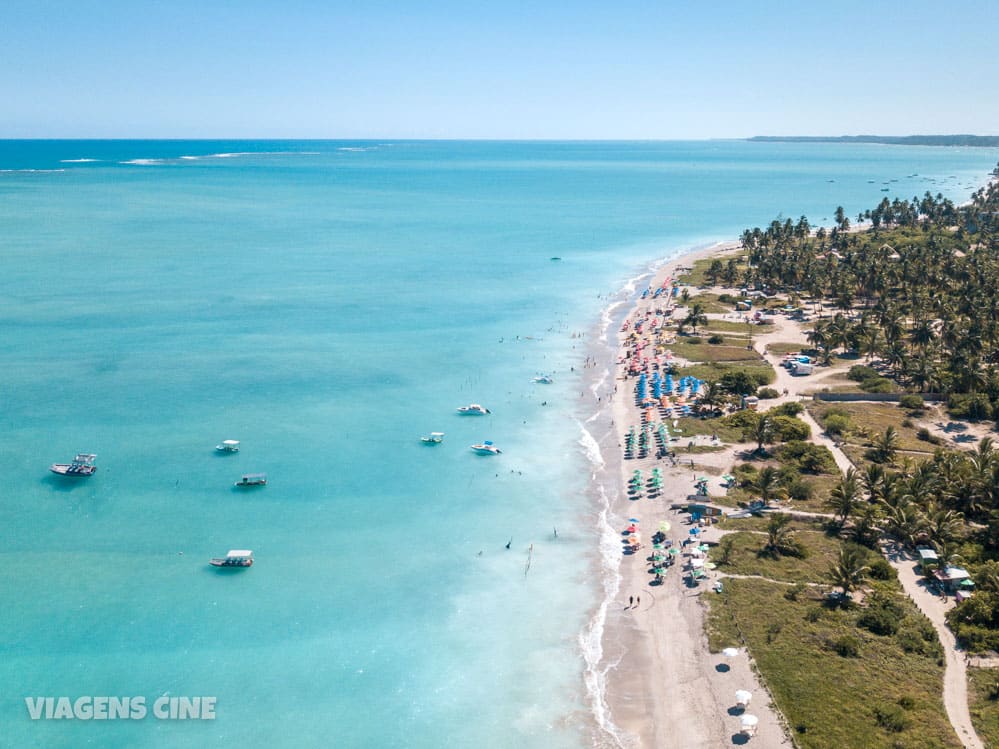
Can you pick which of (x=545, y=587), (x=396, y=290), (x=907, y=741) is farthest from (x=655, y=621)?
(x=396, y=290)

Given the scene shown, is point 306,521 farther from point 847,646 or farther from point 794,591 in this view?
point 847,646

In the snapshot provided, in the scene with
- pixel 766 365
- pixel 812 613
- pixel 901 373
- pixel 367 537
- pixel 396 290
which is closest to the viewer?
pixel 812 613

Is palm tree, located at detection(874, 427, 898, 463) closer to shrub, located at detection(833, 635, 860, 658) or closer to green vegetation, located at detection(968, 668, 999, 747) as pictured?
green vegetation, located at detection(968, 668, 999, 747)

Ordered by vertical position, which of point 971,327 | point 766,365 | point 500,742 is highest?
point 971,327

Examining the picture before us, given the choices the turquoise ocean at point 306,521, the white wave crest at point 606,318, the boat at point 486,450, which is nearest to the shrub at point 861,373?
the turquoise ocean at point 306,521

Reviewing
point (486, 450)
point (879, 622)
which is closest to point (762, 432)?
point (879, 622)

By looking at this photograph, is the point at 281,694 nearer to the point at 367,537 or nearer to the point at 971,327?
the point at 367,537

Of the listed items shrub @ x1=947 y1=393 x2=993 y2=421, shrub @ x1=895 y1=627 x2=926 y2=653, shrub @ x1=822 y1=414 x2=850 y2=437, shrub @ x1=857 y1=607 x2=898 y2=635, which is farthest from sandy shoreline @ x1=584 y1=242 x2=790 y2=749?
shrub @ x1=947 y1=393 x2=993 y2=421

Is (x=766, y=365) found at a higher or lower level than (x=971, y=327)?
lower
